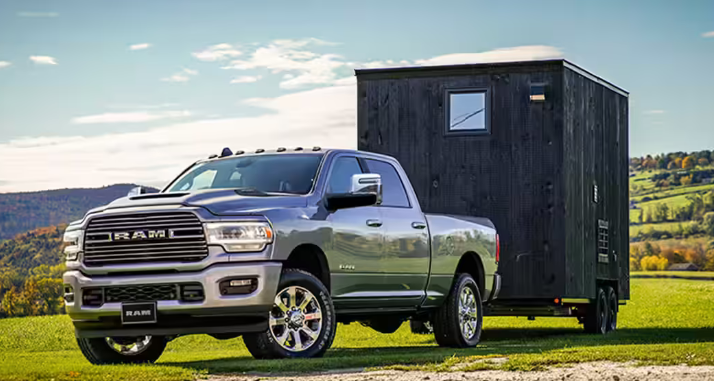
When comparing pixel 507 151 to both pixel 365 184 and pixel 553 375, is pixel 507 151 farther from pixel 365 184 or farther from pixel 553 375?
pixel 553 375

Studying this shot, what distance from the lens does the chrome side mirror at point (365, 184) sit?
462 inches

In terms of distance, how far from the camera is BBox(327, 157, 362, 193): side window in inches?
479

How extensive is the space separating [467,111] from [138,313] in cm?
916

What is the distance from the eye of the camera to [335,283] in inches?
462

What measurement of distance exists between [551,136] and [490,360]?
795cm

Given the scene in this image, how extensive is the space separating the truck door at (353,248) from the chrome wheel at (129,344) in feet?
6.90

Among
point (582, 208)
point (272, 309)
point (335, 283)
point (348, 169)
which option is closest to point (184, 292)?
point (272, 309)

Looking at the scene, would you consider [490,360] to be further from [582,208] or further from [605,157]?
[605,157]

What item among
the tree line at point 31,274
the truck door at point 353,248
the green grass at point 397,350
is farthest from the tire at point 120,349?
the tree line at point 31,274

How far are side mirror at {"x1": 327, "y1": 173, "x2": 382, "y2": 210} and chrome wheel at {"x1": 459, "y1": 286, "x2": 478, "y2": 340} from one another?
10.3 feet

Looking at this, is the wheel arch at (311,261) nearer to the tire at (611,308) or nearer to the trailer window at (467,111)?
the trailer window at (467,111)

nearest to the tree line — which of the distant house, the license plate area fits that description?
the license plate area

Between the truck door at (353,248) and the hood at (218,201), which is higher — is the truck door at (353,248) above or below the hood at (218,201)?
below

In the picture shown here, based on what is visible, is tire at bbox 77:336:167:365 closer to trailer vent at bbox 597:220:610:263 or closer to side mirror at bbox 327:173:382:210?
side mirror at bbox 327:173:382:210
